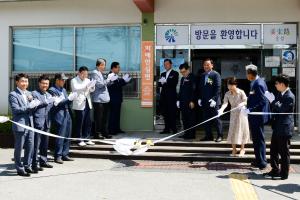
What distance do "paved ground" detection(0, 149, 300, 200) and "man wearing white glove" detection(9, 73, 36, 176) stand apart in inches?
10.2

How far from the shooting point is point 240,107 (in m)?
8.71

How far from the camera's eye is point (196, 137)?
10641 mm

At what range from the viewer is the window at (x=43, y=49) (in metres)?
12.4

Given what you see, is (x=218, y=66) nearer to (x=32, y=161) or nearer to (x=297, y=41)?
(x=297, y=41)

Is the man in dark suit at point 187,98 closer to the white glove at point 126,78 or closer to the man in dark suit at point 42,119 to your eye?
the white glove at point 126,78

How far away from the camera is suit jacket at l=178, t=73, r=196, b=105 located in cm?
1036

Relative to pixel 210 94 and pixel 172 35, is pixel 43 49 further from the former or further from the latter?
pixel 210 94

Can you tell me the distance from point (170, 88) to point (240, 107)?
2.58m

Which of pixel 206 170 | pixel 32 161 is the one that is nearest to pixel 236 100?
pixel 206 170

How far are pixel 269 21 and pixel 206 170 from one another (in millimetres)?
4918

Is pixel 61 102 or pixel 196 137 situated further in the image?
pixel 196 137

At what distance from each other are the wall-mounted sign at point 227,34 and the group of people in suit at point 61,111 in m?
2.21

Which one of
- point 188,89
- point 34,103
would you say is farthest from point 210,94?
point 34,103

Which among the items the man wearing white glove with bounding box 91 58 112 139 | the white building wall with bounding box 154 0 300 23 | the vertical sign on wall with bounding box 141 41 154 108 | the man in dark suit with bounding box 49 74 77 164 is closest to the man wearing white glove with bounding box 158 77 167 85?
the vertical sign on wall with bounding box 141 41 154 108
